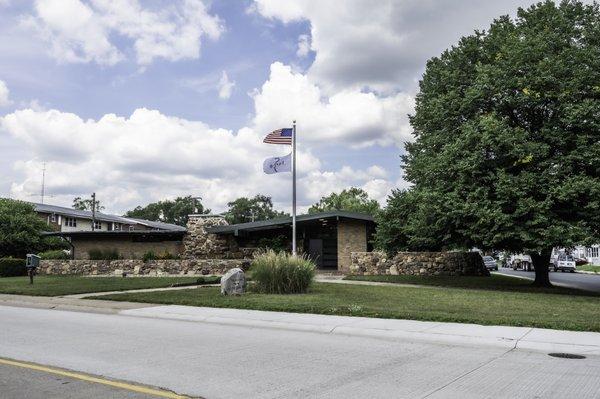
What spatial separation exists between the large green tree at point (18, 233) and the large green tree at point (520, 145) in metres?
31.2

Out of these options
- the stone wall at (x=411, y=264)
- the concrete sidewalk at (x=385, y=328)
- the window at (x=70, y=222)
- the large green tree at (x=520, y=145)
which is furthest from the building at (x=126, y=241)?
the window at (x=70, y=222)

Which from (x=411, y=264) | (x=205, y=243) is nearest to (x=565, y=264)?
(x=411, y=264)

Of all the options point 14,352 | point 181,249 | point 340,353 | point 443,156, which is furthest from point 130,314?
point 181,249

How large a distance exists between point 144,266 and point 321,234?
10.4 m

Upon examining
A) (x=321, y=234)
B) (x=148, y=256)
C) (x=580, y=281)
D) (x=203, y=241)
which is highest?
(x=321, y=234)

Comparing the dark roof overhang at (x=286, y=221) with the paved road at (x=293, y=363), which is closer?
the paved road at (x=293, y=363)

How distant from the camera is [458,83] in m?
23.0

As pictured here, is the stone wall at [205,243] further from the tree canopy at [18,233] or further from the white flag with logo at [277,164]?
the tree canopy at [18,233]

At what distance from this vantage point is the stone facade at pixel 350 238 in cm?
3130

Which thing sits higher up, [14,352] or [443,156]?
[443,156]

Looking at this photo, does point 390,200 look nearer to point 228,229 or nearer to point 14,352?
point 228,229

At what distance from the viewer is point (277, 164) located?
78.1 feet

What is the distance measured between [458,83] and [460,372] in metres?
17.9

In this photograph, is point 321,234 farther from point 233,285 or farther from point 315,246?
point 233,285
